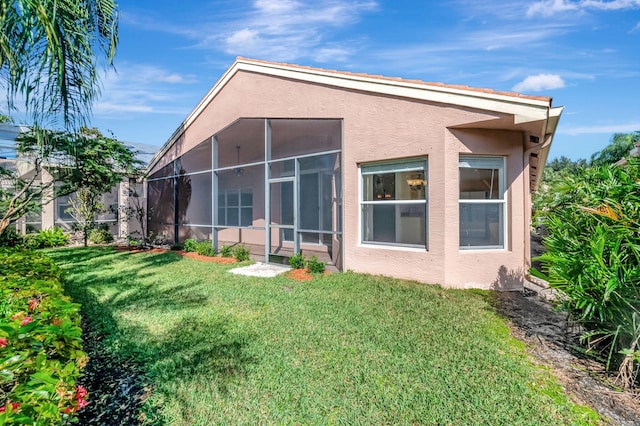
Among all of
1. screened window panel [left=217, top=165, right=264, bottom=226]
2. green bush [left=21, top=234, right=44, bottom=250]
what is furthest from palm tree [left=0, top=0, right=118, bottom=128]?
green bush [left=21, top=234, right=44, bottom=250]

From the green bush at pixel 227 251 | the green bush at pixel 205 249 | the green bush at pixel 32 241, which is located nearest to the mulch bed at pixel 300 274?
the green bush at pixel 227 251

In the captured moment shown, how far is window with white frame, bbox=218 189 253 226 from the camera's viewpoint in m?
12.3

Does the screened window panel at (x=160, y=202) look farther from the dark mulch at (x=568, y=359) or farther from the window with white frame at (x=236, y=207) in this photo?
the dark mulch at (x=568, y=359)

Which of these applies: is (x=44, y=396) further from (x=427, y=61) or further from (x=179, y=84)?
(x=179, y=84)

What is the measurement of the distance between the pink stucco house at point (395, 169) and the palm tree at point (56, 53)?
5294mm

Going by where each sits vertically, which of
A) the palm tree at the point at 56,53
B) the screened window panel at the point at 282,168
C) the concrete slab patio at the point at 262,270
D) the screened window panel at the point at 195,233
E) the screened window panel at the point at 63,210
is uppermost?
the palm tree at the point at 56,53

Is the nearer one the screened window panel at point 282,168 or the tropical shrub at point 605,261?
the tropical shrub at point 605,261

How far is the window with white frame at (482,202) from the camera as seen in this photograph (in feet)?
23.5

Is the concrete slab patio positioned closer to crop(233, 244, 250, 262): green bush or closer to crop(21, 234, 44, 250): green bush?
crop(233, 244, 250, 262): green bush

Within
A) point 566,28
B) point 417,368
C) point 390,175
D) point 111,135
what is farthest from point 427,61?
point 111,135

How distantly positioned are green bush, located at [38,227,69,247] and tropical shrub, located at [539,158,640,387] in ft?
63.6

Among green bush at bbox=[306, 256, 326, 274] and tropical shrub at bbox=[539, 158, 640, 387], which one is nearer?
tropical shrub at bbox=[539, 158, 640, 387]

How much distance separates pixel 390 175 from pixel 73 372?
7.01m

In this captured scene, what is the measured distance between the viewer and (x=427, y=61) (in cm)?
1093
